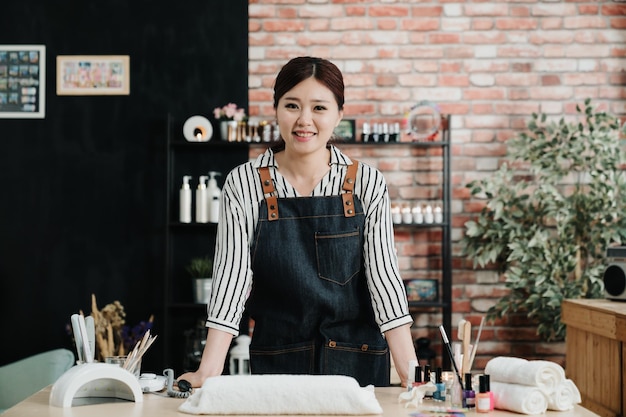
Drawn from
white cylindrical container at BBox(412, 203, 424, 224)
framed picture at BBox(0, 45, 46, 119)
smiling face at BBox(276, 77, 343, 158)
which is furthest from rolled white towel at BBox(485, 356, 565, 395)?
framed picture at BBox(0, 45, 46, 119)

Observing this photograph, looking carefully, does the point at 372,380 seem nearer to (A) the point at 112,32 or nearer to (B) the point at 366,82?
(B) the point at 366,82

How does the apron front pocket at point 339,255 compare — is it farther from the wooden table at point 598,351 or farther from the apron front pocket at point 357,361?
the wooden table at point 598,351

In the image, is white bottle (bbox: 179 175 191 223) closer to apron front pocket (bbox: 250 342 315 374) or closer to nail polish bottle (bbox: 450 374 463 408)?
apron front pocket (bbox: 250 342 315 374)

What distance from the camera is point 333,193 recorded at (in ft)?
6.85

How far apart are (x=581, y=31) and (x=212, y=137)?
2330mm

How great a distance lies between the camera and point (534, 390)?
1.44m

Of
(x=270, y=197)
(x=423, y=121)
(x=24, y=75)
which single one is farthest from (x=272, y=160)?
(x=24, y=75)

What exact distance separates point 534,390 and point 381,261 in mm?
648

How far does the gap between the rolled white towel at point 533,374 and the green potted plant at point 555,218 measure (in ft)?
8.98

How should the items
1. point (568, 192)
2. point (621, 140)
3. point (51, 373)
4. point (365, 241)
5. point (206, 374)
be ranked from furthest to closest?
point (568, 192), point (621, 140), point (51, 373), point (365, 241), point (206, 374)

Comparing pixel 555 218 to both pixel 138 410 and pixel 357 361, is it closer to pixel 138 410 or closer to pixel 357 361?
pixel 357 361

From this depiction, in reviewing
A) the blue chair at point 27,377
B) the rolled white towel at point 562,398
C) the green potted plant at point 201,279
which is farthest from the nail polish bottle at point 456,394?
the green potted plant at point 201,279

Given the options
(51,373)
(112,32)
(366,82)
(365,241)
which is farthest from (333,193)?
(112,32)

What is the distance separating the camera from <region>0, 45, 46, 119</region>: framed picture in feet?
15.7
